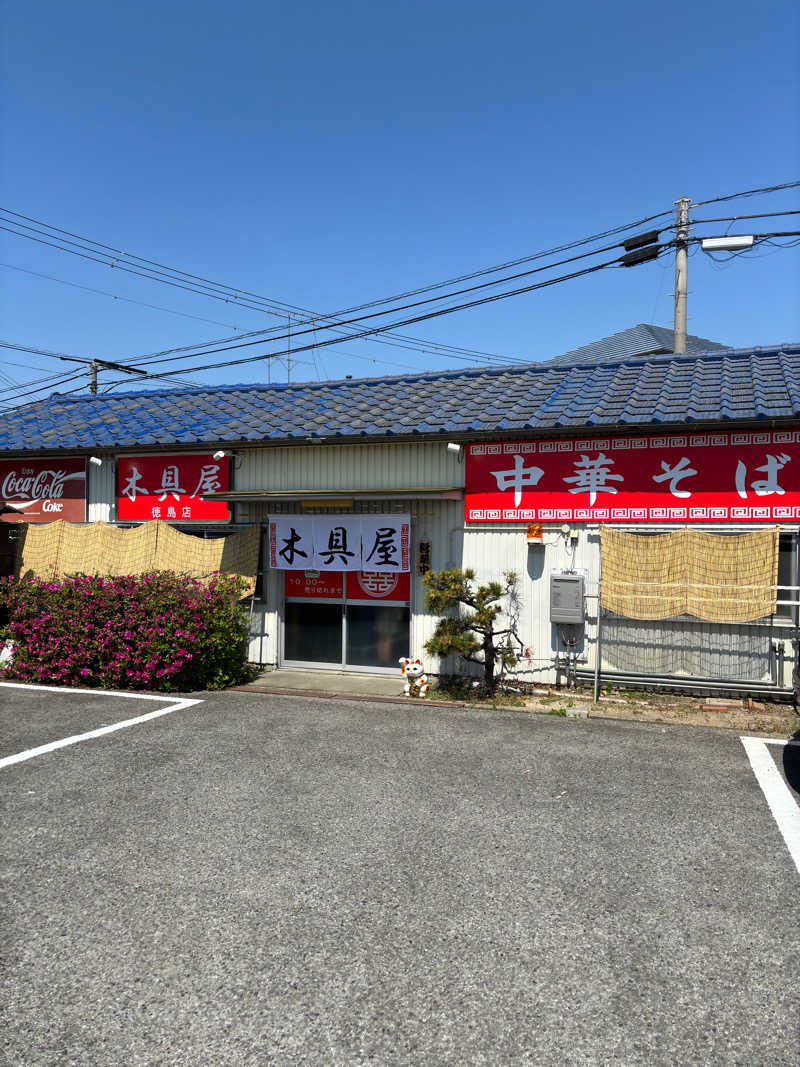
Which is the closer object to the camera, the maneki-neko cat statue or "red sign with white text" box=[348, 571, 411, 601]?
the maneki-neko cat statue

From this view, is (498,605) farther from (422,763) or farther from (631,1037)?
(631,1037)

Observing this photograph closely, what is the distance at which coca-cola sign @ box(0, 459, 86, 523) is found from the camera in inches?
521

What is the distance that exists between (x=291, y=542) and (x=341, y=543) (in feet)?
2.98

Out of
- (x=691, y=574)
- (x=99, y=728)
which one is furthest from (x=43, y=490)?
(x=691, y=574)

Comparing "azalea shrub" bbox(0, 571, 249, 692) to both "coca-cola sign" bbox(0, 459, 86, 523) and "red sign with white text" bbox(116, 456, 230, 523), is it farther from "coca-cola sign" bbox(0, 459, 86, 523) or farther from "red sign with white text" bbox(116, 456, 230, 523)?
"coca-cola sign" bbox(0, 459, 86, 523)

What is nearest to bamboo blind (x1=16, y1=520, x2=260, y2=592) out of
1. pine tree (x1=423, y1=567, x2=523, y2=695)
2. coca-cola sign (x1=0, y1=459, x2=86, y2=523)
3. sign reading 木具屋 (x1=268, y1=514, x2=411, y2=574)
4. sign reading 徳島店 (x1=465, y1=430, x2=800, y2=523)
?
coca-cola sign (x1=0, y1=459, x2=86, y2=523)

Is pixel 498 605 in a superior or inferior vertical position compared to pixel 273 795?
superior

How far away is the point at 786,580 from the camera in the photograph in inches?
354

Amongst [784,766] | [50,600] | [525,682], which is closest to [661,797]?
[784,766]

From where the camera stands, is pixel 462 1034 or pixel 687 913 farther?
pixel 687 913

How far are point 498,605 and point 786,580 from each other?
3706mm

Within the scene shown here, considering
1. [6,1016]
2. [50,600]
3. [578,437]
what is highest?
[578,437]

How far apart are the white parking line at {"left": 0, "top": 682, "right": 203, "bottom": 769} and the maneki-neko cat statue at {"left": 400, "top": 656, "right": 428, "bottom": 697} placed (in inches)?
111

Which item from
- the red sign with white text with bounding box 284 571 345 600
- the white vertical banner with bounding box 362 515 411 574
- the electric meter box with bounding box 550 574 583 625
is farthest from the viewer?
the red sign with white text with bounding box 284 571 345 600
